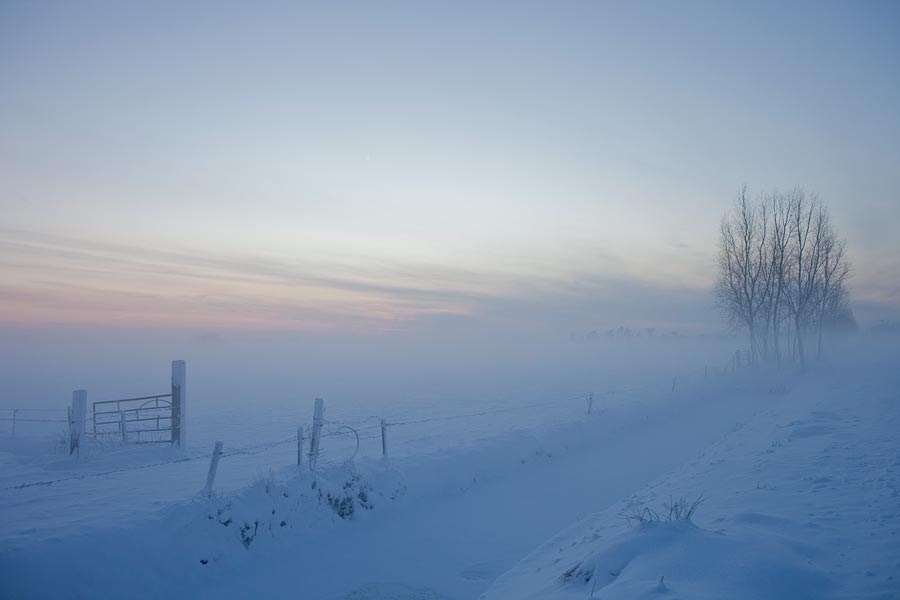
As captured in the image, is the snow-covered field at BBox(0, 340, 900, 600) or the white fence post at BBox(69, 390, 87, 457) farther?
the white fence post at BBox(69, 390, 87, 457)

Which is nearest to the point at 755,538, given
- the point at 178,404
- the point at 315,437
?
A: the point at 315,437

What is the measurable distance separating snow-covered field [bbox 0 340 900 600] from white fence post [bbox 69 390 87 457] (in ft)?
2.00

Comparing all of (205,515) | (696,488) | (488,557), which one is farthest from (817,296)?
(205,515)

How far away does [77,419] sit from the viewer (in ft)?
50.4

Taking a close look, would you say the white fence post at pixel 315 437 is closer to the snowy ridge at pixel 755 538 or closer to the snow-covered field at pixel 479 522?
the snow-covered field at pixel 479 522

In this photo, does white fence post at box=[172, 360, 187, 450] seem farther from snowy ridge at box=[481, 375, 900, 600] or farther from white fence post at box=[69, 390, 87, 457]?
snowy ridge at box=[481, 375, 900, 600]

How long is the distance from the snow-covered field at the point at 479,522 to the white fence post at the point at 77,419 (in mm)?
610

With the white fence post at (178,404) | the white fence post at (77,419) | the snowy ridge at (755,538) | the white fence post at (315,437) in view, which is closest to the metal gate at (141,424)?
the white fence post at (178,404)

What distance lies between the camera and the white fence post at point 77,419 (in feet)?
49.3

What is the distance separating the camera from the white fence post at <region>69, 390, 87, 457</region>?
1503 centimetres

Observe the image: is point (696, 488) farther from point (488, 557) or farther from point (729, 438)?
point (729, 438)

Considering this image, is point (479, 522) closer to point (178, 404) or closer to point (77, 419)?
point (178, 404)

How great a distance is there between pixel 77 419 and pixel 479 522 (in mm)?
12977

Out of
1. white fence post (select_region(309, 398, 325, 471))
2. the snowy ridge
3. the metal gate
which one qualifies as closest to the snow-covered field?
the snowy ridge
